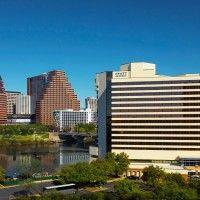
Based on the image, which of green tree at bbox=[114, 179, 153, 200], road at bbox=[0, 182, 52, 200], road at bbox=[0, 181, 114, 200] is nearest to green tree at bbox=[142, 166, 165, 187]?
road at bbox=[0, 181, 114, 200]

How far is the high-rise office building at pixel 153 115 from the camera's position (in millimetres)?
118938

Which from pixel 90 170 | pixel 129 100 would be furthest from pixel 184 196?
pixel 129 100

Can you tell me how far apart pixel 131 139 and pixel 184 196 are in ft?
178

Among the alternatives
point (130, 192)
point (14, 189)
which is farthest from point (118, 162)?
point (130, 192)

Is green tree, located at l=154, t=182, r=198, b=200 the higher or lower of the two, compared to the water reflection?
higher

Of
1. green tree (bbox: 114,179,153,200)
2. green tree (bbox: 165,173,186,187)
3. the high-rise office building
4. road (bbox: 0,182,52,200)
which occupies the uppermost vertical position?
the high-rise office building

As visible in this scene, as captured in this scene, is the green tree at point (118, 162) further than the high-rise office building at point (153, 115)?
No

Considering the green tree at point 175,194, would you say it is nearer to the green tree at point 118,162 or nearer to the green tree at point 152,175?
the green tree at point 152,175

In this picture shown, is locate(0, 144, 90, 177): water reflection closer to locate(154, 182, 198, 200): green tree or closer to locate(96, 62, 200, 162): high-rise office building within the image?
locate(96, 62, 200, 162): high-rise office building

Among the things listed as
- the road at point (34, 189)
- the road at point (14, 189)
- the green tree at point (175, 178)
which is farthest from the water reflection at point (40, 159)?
the green tree at point (175, 178)

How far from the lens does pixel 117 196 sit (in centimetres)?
7688

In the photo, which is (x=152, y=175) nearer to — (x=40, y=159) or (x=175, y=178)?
(x=175, y=178)

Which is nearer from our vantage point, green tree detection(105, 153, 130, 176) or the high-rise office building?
green tree detection(105, 153, 130, 176)

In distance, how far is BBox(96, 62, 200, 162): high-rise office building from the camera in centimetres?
Result: 11894
